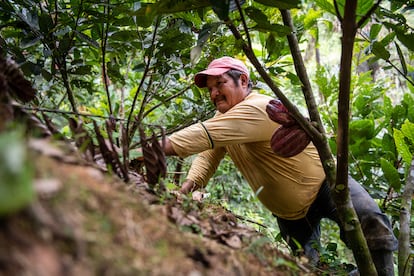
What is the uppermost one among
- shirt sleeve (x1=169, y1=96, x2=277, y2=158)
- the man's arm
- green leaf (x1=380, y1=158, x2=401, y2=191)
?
shirt sleeve (x1=169, y1=96, x2=277, y2=158)

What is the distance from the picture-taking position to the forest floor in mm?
511

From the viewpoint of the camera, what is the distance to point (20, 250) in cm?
50

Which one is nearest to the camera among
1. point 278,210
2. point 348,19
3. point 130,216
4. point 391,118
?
point 130,216

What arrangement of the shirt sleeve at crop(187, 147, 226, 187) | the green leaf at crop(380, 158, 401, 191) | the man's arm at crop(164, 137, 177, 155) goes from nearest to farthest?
the man's arm at crop(164, 137, 177, 155)
the green leaf at crop(380, 158, 401, 191)
the shirt sleeve at crop(187, 147, 226, 187)

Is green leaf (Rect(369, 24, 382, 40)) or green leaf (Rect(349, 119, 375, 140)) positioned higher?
green leaf (Rect(369, 24, 382, 40))

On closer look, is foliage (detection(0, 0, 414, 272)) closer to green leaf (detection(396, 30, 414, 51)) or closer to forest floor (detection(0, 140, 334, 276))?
green leaf (detection(396, 30, 414, 51))

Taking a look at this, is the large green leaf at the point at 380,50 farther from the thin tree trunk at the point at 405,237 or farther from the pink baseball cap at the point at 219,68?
the pink baseball cap at the point at 219,68

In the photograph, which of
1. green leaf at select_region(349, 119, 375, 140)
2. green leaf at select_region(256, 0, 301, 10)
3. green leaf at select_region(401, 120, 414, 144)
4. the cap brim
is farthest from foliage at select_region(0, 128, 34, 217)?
green leaf at select_region(349, 119, 375, 140)

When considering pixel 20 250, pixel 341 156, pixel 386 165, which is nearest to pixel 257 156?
pixel 386 165

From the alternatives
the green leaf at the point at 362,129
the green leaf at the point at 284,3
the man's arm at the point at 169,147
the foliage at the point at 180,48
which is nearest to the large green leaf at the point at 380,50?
the foliage at the point at 180,48

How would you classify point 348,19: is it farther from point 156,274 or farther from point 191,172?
point 191,172

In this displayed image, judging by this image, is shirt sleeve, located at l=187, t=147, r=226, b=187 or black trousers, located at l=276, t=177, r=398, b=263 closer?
black trousers, located at l=276, t=177, r=398, b=263

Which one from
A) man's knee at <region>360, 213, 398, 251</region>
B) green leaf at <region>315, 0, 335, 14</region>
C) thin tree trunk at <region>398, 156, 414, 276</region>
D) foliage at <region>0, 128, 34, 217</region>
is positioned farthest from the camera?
man's knee at <region>360, 213, 398, 251</region>

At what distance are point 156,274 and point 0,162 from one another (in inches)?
11.2
